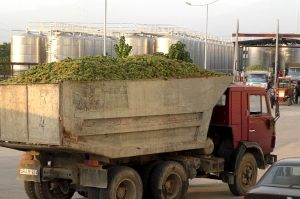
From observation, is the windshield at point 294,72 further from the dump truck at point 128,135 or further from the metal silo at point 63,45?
the dump truck at point 128,135

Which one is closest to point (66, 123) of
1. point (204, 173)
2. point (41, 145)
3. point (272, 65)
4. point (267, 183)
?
point (41, 145)

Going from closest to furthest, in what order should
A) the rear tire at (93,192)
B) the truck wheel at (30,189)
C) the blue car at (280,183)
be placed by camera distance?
the blue car at (280,183) → the rear tire at (93,192) → the truck wheel at (30,189)

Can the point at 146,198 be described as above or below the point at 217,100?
below

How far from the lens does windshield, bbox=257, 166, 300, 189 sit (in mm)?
9102

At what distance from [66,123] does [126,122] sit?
1230 millimetres

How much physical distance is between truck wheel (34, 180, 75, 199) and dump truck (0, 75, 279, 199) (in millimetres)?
18

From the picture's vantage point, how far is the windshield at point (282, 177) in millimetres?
9102

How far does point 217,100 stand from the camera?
41.2ft

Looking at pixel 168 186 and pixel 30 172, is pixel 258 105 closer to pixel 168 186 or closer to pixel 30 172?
pixel 168 186

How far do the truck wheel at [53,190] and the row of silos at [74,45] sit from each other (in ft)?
149

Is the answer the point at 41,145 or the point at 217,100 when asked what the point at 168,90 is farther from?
the point at 41,145

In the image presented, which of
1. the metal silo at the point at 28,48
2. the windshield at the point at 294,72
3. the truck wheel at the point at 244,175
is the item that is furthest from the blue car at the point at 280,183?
the windshield at the point at 294,72

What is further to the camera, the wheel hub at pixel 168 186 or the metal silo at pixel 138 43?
the metal silo at pixel 138 43

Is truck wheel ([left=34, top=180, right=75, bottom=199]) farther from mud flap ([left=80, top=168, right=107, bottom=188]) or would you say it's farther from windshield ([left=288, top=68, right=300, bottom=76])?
windshield ([left=288, top=68, right=300, bottom=76])
